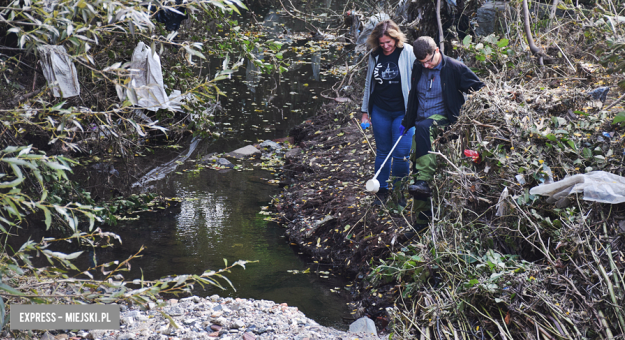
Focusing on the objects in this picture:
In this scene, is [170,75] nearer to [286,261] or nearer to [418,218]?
[286,261]

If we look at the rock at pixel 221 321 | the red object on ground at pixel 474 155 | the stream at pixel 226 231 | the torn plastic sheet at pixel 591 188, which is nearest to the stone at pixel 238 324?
the rock at pixel 221 321

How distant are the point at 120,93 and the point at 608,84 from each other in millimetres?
3988

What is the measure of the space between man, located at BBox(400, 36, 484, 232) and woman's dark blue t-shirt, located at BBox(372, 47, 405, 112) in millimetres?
253

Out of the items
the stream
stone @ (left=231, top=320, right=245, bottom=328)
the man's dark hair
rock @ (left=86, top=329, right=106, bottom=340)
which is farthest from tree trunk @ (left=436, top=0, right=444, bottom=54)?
rock @ (left=86, top=329, right=106, bottom=340)

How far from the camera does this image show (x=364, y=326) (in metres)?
3.62

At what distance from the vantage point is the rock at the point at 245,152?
7391mm

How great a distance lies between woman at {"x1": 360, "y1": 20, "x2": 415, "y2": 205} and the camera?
427 centimetres

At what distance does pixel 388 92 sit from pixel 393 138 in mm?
431

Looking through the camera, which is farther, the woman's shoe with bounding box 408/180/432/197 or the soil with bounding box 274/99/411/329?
the soil with bounding box 274/99/411/329

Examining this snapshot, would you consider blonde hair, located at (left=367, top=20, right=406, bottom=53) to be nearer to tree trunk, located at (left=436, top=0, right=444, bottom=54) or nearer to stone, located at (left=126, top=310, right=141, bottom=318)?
tree trunk, located at (left=436, top=0, right=444, bottom=54)

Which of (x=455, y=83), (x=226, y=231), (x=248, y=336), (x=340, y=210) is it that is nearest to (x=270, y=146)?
(x=226, y=231)

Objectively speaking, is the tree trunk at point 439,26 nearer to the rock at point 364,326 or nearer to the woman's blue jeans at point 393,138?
the woman's blue jeans at point 393,138

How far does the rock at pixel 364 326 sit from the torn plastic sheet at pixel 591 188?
150cm

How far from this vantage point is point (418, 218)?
4125 mm
